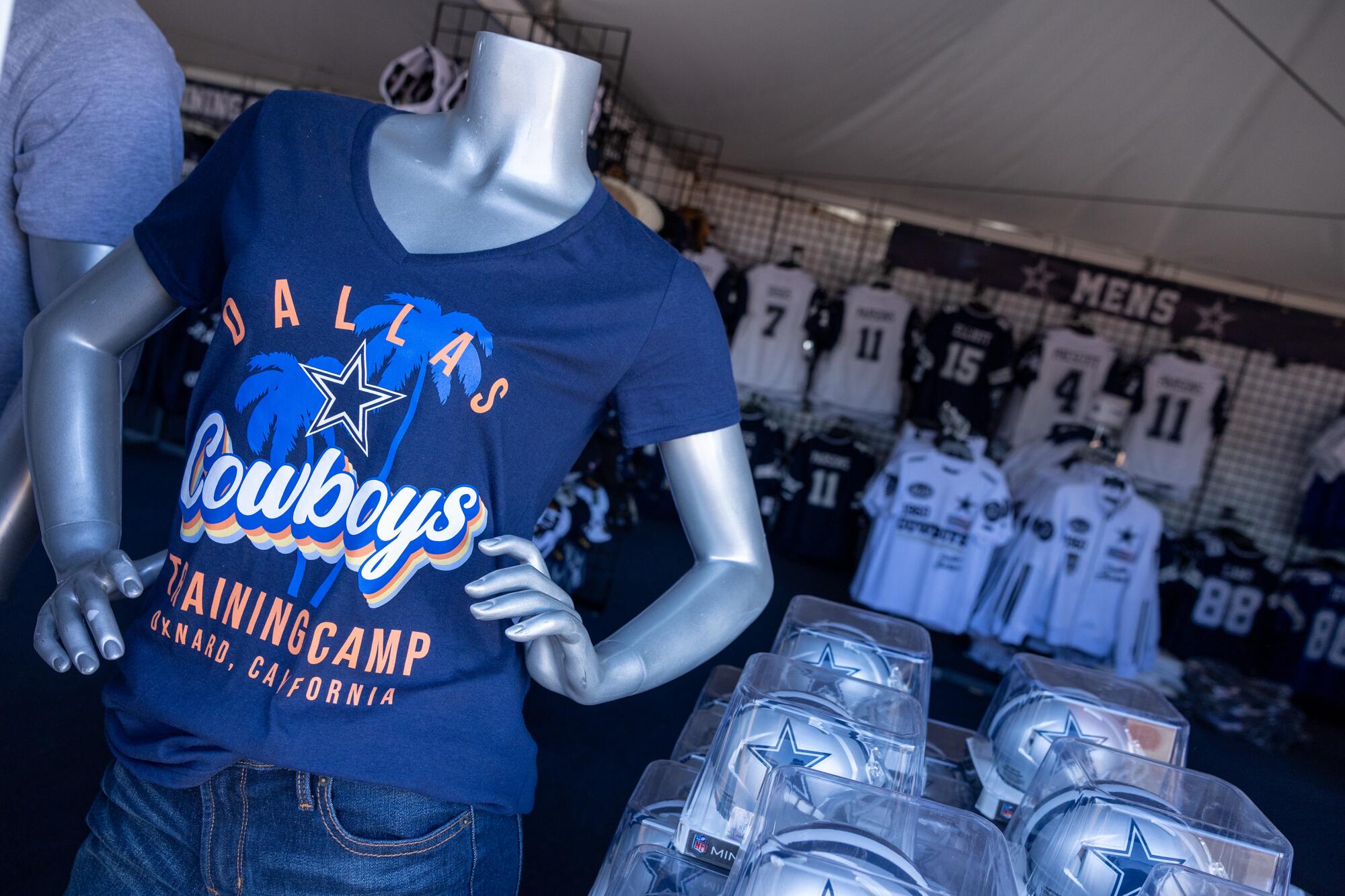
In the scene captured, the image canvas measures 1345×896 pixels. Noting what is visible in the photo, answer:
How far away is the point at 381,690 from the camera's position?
0.72 metres

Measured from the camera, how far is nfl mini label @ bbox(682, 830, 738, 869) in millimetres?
927

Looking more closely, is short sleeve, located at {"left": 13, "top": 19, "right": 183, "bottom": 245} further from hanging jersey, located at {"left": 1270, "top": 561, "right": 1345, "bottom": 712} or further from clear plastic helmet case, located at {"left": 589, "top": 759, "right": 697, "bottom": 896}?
hanging jersey, located at {"left": 1270, "top": 561, "right": 1345, "bottom": 712}

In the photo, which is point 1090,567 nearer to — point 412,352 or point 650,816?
point 650,816

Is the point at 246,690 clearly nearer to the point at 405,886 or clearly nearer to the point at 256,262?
the point at 405,886

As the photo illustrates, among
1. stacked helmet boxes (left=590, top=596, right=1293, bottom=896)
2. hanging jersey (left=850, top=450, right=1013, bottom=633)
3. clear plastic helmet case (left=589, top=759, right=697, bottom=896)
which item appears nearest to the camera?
stacked helmet boxes (left=590, top=596, right=1293, bottom=896)

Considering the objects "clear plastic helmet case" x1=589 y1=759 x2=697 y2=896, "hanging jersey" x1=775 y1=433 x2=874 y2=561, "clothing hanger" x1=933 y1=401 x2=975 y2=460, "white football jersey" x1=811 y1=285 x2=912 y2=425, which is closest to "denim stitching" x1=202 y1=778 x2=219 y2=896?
"clear plastic helmet case" x1=589 y1=759 x2=697 y2=896

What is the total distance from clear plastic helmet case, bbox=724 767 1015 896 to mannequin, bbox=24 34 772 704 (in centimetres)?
15

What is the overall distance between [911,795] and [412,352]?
611mm

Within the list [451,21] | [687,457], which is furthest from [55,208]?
[451,21]

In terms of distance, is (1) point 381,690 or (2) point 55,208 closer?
(1) point 381,690

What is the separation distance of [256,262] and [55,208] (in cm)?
36

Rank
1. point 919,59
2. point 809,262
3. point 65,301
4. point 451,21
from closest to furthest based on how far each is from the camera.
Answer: point 65,301
point 919,59
point 451,21
point 809,262

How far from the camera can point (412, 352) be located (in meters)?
0.74

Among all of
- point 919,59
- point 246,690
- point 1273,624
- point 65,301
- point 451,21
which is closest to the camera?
point 246,690
